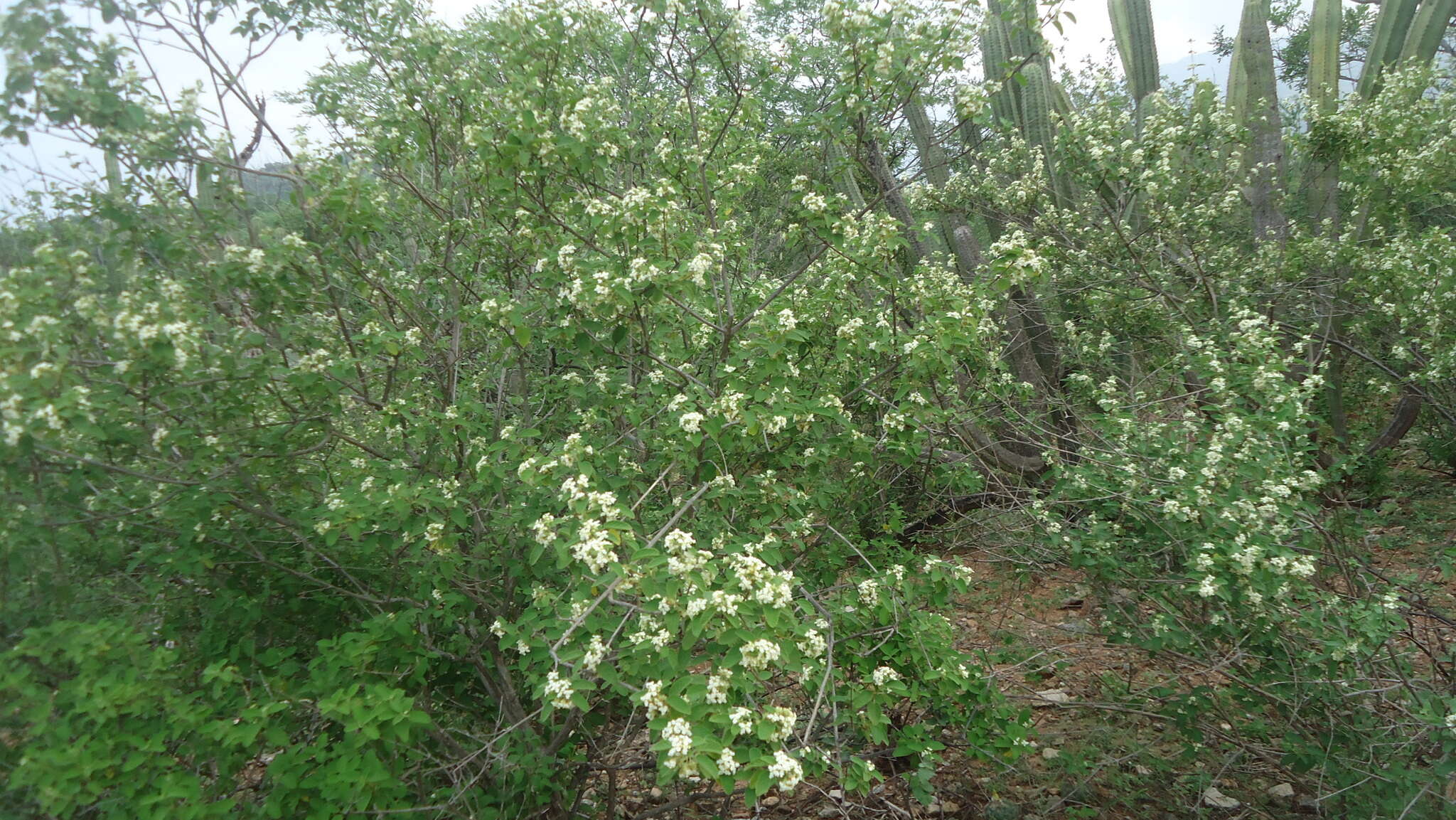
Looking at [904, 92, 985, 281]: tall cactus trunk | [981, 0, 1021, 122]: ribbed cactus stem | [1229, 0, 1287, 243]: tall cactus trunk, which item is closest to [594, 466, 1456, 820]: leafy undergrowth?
[1229, 0, 1287, 243]: tall cactus trunk

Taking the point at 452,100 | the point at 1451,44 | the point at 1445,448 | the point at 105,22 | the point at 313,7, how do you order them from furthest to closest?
the point at 1451,44 → the point at 1445,448 → the point at 452,100 → the point at 313,7 → the point at 105,22

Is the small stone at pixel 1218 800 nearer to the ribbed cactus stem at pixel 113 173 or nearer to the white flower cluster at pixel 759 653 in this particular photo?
the white flower cluster at pixel 759 653

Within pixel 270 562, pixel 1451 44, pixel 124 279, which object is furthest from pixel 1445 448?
pixel 1451 44

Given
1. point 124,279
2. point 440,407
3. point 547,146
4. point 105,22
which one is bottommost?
point 440,407

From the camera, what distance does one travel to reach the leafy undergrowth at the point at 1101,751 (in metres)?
3.20

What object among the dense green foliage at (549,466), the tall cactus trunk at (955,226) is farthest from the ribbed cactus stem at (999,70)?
the dense green foliage at (549,466)

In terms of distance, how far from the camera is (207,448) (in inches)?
94.8

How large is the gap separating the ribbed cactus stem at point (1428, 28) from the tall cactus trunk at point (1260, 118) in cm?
104

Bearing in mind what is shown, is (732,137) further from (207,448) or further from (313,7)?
(207,448)

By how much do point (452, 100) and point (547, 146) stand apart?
2.42 feet

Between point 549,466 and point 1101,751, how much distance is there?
2796 millimetres

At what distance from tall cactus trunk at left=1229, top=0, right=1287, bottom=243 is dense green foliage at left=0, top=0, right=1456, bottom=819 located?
5.75 feet

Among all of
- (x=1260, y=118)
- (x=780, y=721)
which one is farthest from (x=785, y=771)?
(x=1260, y=118)

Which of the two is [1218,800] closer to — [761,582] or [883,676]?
[883,676]
